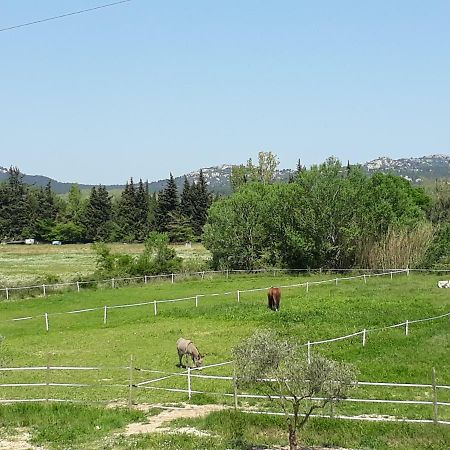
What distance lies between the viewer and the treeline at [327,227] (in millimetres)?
58500

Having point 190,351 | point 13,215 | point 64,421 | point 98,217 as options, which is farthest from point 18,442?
point 13,215

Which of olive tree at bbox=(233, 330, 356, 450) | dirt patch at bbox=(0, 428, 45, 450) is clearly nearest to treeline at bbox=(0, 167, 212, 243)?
dirt patch at bbox=(0, 428, 45, 450)

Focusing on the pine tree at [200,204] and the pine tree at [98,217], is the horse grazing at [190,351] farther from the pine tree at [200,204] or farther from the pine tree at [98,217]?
the pine tree at [98,217]

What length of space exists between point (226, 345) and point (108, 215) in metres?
97.9

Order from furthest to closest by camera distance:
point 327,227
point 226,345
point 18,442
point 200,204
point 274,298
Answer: point 200,204 → point 327,227 → point 274,298 → point 226,345 → point 18,442

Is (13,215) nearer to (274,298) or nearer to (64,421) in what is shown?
(274,298)

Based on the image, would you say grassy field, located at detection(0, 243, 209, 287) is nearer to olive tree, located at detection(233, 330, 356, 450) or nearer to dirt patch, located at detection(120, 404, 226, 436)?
dirt patch, located at detection(120, 404, 226, 436)

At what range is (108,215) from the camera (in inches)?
4820

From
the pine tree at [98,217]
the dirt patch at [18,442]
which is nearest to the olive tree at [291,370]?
the dirt patch at [18,442]

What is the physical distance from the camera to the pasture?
1593cm

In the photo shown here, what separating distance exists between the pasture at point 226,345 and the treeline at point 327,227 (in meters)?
10.00

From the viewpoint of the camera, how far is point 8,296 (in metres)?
46.4

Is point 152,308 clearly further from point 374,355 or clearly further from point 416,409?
point 416,409

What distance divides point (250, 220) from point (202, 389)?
44.3 metres
